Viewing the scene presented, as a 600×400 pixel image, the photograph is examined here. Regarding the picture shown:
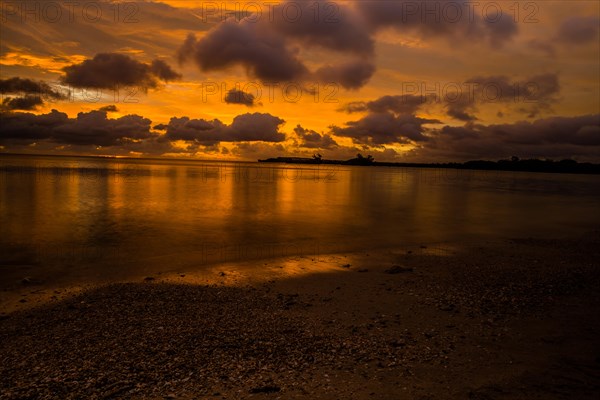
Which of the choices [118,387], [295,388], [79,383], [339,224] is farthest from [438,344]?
[339,224]

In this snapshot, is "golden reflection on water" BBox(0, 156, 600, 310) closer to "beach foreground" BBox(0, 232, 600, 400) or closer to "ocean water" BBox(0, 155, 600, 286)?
"ocean water" BBox(0, 155, 600, 286)

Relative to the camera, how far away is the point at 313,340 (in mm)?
9141

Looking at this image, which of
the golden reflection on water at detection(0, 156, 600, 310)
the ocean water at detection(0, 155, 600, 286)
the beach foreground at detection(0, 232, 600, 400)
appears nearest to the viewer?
the beach foreground at detection(0, 232, 600, 400)

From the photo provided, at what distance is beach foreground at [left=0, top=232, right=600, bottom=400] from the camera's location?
287 inches

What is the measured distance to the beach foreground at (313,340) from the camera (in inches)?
287

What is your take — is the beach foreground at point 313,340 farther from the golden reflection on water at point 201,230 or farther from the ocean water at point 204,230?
the ocean water at point 204,230

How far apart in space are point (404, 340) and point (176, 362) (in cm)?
499

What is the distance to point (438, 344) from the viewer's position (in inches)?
356

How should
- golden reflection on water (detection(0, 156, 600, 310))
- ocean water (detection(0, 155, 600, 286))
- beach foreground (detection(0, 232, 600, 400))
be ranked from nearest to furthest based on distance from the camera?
beach foreground (detection(0, 232, 600, 400))
golden reflection on water (detection(0, 156, 600, 310))
ocean water (detection(0, 155, 600, 286))

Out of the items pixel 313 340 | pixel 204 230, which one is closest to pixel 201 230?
pixel 204 230

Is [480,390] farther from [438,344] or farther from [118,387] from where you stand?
[118,387]

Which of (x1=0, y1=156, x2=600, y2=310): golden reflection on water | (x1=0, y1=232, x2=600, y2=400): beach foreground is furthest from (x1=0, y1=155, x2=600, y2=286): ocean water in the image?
(x1=0, y1=232, x2=600, y2=400): beach foreground

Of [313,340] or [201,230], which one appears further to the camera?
[201,230]

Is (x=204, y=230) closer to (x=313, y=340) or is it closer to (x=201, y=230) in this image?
(x=201, y=230)
